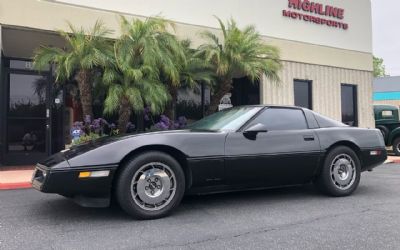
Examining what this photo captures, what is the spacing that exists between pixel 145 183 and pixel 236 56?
6.09m

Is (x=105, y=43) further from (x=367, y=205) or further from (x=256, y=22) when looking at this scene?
(x=367, y=205)

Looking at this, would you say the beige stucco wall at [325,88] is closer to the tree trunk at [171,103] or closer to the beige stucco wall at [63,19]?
Answer: the beige stucco wall at [63,19]

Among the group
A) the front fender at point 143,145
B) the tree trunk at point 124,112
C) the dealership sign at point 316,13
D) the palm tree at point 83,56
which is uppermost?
the dealership sign at point 316,13

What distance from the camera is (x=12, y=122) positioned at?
405 inches

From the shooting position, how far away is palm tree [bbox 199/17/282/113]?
9.95 metres

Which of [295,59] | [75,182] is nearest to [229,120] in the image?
[75,182]

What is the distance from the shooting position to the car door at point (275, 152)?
16.1 feet

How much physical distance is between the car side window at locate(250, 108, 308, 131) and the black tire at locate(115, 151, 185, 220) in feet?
4.22

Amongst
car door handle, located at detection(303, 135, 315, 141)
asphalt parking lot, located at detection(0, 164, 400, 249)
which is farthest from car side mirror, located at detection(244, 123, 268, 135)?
asphalt parking lot, located at detection(0, 164, 400, 249)

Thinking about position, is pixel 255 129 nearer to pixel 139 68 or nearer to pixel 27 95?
pixel 139 68

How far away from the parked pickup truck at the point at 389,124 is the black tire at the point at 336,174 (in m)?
9.35

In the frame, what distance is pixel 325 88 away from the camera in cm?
1397

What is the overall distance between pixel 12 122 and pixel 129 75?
3833 millimetres

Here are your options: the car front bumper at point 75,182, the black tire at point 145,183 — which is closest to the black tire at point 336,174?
the black tire at point 145,183
